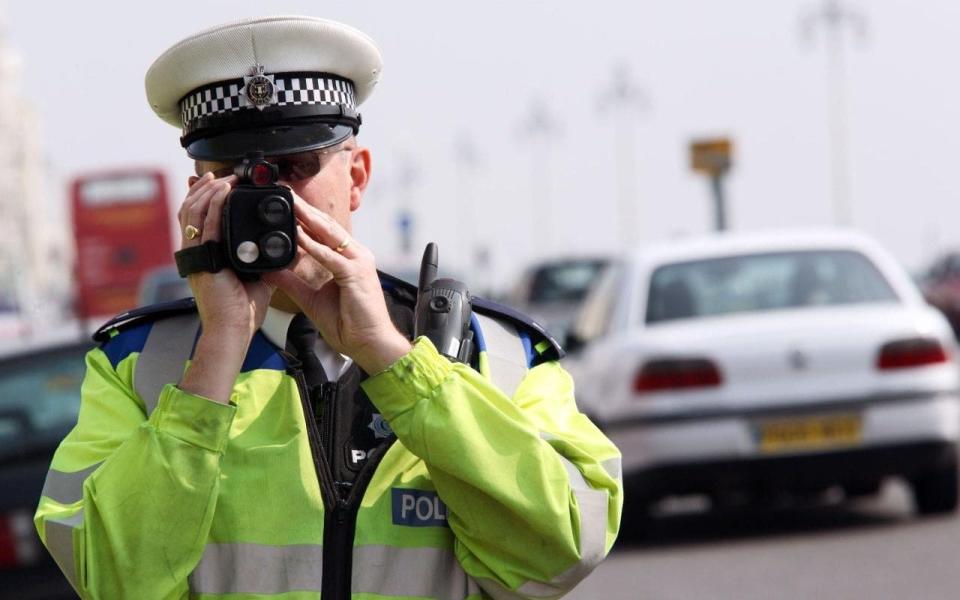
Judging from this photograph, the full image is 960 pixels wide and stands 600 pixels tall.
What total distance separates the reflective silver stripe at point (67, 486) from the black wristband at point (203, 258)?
330 millimetres

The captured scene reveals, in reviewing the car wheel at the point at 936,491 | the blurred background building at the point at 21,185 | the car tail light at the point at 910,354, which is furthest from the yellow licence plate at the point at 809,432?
the blurred background building at the point at 21,185

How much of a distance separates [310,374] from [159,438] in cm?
28

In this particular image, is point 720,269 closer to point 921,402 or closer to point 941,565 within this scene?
point 921,402

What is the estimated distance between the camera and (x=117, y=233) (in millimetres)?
37250

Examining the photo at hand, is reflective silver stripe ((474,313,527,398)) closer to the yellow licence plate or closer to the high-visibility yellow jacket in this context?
the high-visibility yellow jacket

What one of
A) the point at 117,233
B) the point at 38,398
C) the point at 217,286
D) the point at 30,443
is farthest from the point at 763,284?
the point at 117,233

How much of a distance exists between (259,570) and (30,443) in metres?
5.75

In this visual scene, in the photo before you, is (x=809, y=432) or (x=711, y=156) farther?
(x=711, y=156)

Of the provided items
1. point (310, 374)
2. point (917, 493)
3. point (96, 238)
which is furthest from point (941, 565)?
point (96, 238)

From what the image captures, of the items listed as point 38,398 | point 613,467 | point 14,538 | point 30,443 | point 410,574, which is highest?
point 613,467

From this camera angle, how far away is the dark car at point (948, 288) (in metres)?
36.9

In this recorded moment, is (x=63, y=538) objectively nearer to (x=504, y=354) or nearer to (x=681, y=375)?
(x=504, y=354)

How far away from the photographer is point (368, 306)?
2746 mm

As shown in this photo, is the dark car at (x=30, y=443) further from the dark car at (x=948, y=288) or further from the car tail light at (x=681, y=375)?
the dark car at (x=948, y=288)
